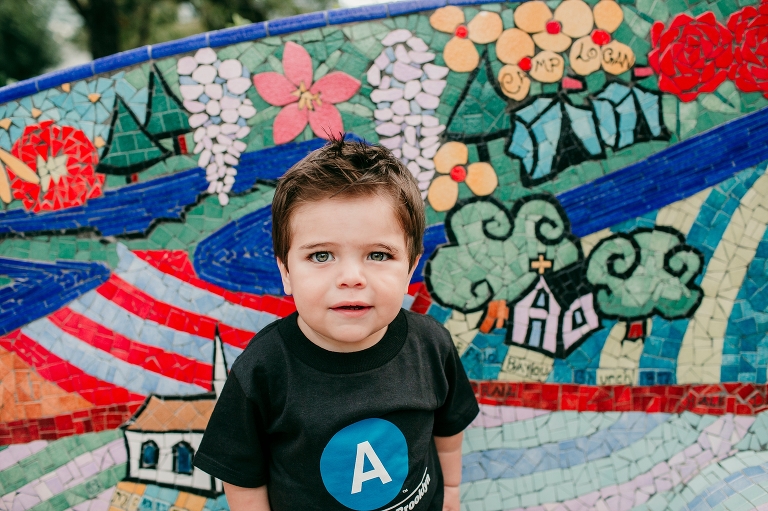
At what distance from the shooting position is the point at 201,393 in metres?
2.10

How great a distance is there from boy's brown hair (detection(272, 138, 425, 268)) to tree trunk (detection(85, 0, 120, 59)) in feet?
32.4

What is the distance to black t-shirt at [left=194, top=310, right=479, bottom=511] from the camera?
1496 mm

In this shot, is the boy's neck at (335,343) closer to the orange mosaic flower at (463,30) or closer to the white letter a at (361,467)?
the white letter a at (361,467)

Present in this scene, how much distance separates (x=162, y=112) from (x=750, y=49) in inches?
86.6

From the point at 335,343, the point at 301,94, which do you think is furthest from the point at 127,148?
the point at 335,343

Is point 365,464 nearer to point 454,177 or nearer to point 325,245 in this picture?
point 325,245

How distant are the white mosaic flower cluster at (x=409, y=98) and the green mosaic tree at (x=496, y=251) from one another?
248mm

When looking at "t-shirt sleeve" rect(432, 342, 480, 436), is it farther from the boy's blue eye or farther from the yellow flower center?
the yellow flower center

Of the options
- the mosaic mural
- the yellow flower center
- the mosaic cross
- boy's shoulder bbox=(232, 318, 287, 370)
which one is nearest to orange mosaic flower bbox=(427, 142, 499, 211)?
the mosaic mural

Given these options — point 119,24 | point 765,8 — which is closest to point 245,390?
point 765,8

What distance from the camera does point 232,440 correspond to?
1508mm

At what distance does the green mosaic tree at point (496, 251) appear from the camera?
210cm

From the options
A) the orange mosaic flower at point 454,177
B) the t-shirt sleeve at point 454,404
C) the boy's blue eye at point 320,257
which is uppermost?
the orange mosaic flower at point 454,177

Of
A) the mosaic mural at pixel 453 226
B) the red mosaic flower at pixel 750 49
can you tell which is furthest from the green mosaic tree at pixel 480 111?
the red mosaic flower at pixel 750 49
